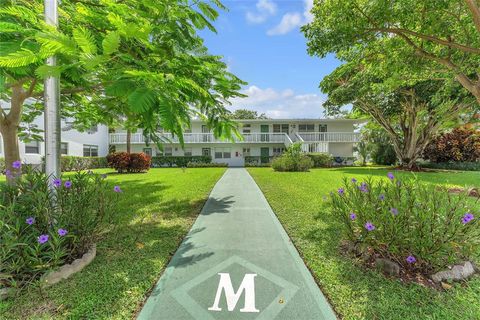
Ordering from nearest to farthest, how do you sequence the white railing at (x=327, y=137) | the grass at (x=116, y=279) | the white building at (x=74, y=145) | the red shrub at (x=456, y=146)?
the grass at (x=116, y=279) → the white building at (x=74, y=145) → the red shrub at (x=456, y=146) → the white railing at (x=327, y=137)

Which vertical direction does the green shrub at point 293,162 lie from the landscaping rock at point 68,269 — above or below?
above

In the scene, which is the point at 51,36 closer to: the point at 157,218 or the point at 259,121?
the point at 157,218

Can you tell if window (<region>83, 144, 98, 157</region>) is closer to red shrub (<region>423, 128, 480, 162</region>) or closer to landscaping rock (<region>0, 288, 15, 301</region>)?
landscaping rock (<region>0, 288, 15, 301</region>)

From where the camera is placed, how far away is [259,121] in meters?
29.0

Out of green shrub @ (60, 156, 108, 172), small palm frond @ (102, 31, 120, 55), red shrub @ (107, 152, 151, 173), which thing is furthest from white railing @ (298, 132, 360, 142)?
small palm frond @ (102, 31, 120, 55)

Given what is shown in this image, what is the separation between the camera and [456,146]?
2052cm

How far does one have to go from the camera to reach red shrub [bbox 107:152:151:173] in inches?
695

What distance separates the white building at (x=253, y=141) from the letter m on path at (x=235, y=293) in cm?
2460

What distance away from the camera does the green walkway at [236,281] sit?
2.46m

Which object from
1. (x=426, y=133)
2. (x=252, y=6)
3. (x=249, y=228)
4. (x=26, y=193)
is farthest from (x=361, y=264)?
(x=426, y=133)

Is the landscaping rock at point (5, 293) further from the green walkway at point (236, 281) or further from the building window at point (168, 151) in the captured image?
the building window at point (168, 151)

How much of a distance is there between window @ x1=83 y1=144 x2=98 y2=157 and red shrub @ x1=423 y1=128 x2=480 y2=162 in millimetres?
34129

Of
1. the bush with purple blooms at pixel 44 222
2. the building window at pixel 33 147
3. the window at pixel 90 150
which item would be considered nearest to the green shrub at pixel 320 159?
the bush with purple blooms at pixel 44 222

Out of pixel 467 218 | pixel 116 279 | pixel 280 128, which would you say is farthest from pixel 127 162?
pixel 280 128
